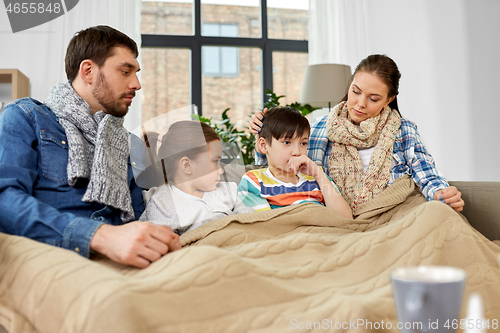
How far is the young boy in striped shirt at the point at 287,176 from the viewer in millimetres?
1319

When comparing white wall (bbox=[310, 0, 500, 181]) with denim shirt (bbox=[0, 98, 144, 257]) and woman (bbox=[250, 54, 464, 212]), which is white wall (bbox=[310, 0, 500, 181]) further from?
denim shirt (bbox=[0, 98, 144, 257])

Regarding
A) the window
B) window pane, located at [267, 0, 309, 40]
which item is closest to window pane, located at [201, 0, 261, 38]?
the window

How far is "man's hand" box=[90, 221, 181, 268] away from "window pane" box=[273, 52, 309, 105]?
3286 mm

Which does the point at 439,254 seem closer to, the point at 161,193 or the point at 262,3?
the point at 161,193

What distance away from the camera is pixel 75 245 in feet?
2.75

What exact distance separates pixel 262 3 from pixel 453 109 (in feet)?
6.70

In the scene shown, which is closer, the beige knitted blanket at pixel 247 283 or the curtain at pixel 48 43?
the beige knitted blanket at pixel 247 283

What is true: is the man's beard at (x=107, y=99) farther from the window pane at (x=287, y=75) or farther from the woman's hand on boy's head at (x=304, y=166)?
the window pane at (x=287, y=75)

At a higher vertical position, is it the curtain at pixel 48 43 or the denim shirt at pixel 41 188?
the curtain at pixel 48 43

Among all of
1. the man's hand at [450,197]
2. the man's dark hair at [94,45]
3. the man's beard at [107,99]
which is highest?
the man's dark hair at [94,45]

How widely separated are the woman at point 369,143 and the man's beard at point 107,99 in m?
0.47

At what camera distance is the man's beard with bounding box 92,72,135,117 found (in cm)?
125

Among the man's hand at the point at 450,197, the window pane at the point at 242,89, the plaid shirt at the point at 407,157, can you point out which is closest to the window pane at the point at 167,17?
the window pane at the point at 242,89

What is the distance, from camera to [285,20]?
156 inches
